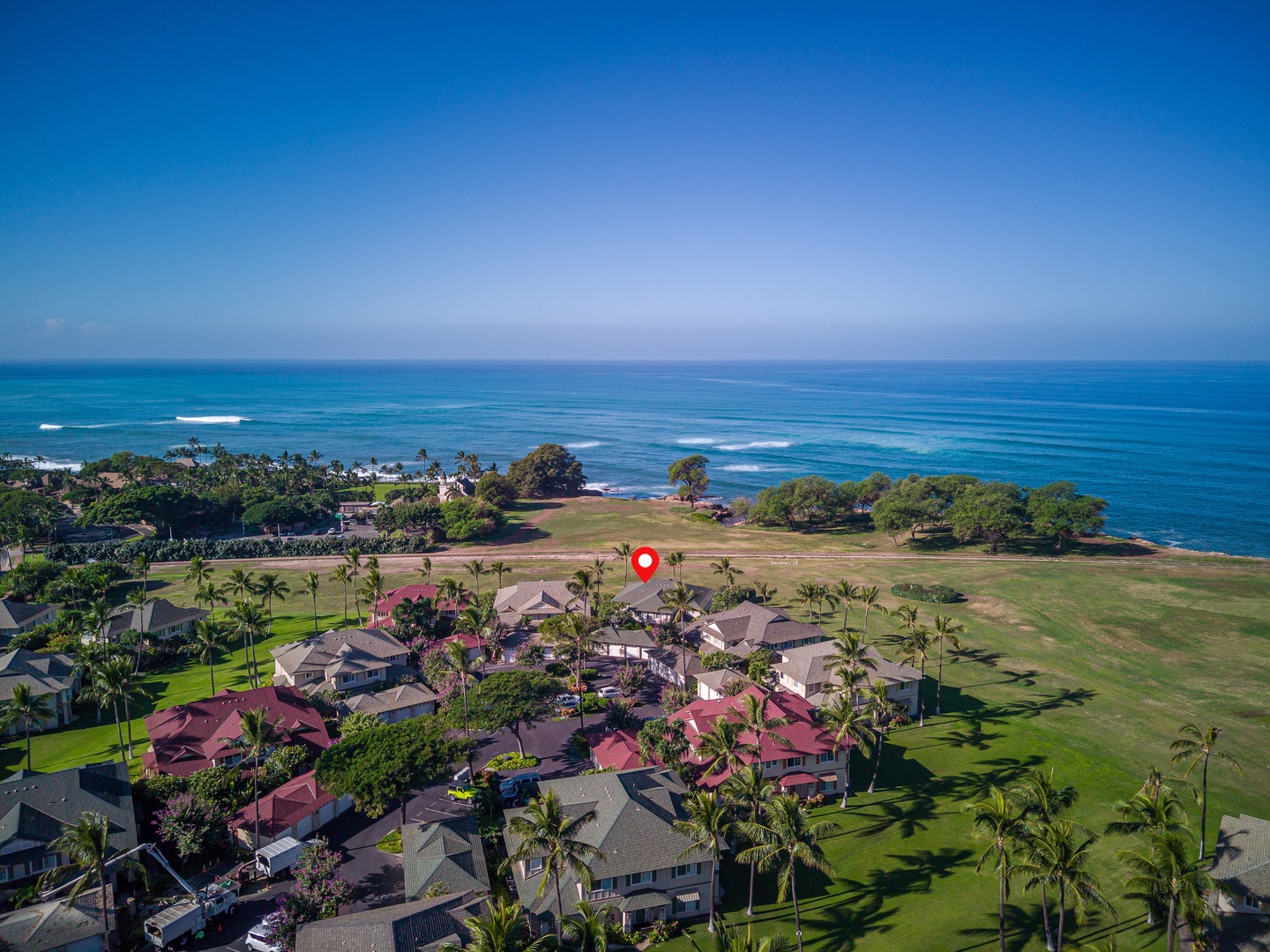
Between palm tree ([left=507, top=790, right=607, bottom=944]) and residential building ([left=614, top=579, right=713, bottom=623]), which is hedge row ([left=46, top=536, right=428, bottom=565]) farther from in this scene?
palm tree ([left=507, top=790, right=607, bottom=944])

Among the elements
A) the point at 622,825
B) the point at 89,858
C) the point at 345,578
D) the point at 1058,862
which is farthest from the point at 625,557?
the point at 1058,862

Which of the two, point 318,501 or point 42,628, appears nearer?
point 42,628

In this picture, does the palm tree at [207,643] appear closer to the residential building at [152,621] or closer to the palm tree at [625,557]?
the residential building at [152,621]

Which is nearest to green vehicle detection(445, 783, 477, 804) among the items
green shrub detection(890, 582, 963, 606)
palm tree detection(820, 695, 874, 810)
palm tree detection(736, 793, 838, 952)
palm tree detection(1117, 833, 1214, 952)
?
palm tree detection(736, 793, 838, 952)

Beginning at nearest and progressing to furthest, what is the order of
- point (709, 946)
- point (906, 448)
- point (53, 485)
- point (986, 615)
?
1. point (709, 946)
2. point (986, 615)
3. point (53, 485)
4. point (906, 448)

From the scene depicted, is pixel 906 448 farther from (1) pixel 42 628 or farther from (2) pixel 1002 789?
(1) pixel 42 628

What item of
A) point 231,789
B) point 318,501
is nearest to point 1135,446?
point 318,501

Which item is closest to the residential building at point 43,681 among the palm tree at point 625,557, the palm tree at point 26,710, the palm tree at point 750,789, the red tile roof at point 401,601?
the palm tree at point 26,710
